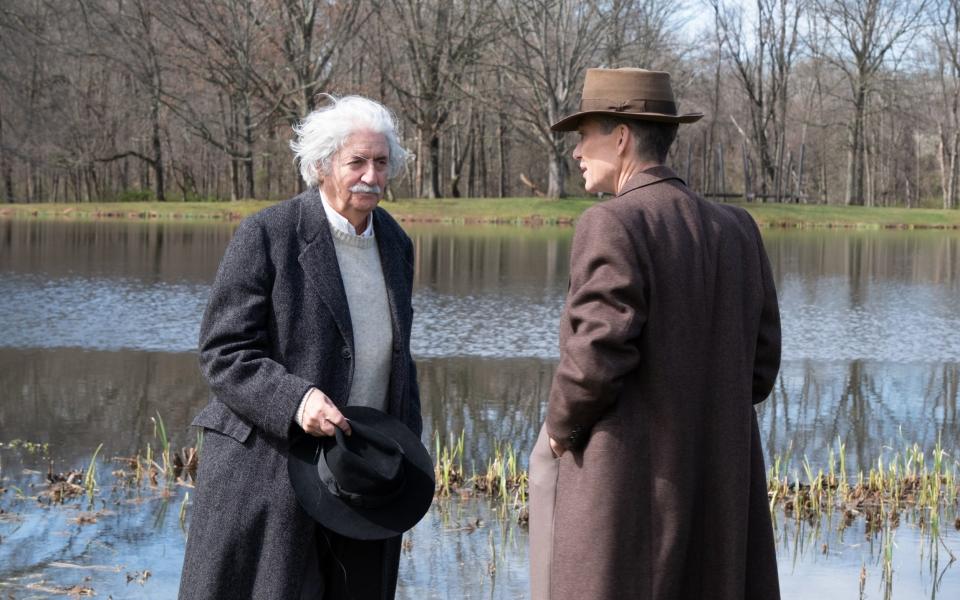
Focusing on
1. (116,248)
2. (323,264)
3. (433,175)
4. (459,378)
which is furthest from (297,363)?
(433,175)

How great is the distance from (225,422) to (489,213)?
36384 millimetres

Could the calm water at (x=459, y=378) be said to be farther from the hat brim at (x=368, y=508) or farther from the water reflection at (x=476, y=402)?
the hat brim at (x=368, y=508)

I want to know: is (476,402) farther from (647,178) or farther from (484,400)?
(647,178)

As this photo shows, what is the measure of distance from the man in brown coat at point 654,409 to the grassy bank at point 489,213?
3505cm

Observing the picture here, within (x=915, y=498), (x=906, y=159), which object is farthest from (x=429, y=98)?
(x=915, y=498)

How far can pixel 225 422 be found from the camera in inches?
130

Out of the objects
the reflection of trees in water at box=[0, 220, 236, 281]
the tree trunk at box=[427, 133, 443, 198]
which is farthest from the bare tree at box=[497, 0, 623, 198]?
the reflection of trees in water at box=[0, 220, 236, 281]

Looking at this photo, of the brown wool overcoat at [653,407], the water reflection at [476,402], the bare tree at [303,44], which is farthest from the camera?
the bare tree at [303,44]

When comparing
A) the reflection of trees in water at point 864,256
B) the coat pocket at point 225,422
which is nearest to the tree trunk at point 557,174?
the reflection of trees in water at point 864,256

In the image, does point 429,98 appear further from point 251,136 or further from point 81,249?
point 81,249

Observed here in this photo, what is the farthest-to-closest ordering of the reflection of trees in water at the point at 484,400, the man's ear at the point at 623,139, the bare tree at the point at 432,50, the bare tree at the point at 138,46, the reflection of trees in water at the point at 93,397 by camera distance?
the bare tree at the point at 432,50, the bare tree at the point at 138,46, the reflection of trees in water at the point at 484,400, the reflection of trees in water at the point at 93,397, the man's ear at the point at 623,139

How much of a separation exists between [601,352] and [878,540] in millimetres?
3804

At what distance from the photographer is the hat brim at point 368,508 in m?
3.26

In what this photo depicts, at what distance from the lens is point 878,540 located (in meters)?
6.17
